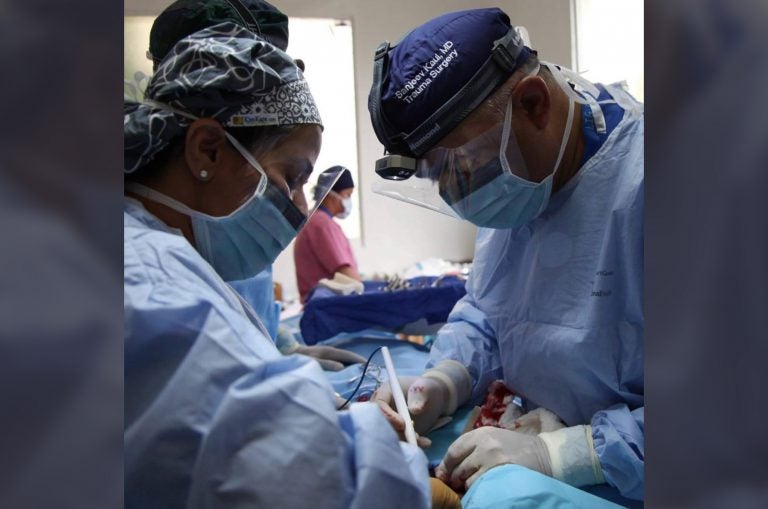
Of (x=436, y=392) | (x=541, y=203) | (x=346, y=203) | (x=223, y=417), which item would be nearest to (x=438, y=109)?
(x=541, y=203)

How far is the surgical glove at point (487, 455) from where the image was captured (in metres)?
0.88

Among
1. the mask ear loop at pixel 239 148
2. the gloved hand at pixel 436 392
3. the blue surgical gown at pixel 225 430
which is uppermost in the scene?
the mask ear loop at pixel 239 148

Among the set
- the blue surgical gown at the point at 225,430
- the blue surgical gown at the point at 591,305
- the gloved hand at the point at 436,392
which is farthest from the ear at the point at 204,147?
the blue surgical gown at the point at 591,305

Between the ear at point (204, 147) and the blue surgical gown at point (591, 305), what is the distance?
2.14 ft

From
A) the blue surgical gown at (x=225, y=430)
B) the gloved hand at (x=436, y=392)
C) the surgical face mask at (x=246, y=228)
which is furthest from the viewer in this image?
the gloved hand at (x=436, y=392)

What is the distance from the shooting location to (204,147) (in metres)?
0.70

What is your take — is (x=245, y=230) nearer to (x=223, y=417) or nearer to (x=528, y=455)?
(x=223, y=417)

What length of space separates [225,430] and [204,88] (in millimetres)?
378

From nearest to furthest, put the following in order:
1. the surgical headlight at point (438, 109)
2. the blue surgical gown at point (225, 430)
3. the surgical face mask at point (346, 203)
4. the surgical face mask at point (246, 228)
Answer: the blue surgical gown at point (225, 430)
the surgical face mask at point (246, 228)
the surgical headlight at point (438, 109)
the surgical face mask at point (346, 203)

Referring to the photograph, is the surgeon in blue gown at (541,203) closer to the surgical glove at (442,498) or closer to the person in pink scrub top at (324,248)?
the surgical glove at (442,498)
